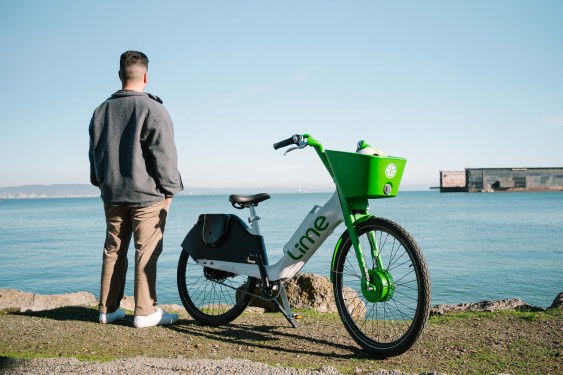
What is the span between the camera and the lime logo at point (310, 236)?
14.8 feet

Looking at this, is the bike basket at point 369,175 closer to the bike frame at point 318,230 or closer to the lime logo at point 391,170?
the lime logo at point 391,170

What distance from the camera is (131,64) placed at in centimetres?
518

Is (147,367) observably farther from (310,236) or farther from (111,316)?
(111,316)

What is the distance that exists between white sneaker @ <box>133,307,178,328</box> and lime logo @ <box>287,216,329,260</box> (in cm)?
156

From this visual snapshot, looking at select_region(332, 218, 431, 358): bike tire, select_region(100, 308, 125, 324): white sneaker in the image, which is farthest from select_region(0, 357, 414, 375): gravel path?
select_region(100, 308, 125, 324): white sneaker

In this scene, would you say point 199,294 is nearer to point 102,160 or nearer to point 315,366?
point 102,160

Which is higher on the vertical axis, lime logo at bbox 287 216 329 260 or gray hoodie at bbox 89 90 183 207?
gray hoodie at bbox 89 90 183 207

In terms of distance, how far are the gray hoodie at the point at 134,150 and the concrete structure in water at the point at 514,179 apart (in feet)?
437

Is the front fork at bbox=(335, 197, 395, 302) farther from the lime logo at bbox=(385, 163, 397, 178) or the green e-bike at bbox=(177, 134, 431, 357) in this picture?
the lime logo at bbox=(385, 163, 397, 178)

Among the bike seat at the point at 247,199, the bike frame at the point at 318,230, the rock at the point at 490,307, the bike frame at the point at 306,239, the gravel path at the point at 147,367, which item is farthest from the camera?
the rock at the point at 490,307

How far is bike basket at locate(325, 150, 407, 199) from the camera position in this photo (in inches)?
159

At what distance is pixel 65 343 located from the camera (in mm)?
4504

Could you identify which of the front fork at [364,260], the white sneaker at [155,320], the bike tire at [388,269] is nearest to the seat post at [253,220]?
the bike tire at [388,269]

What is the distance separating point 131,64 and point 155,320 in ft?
8.26
